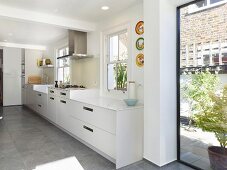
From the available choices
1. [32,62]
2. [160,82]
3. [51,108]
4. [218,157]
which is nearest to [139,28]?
[160,82]

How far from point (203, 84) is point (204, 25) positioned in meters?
0.78

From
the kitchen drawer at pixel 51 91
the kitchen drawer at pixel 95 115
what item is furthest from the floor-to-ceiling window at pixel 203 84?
the kitchen drawer at pixel 51 91

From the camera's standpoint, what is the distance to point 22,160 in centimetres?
245

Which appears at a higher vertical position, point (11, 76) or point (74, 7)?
point (74, 7)

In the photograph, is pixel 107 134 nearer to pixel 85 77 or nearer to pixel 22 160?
pixel 22 160

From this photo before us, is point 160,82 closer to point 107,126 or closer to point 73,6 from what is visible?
point 107,126

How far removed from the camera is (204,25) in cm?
225

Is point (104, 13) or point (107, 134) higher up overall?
point (104, 13)

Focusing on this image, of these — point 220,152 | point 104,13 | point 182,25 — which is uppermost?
point 104,13

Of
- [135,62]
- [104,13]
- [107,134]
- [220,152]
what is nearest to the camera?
[220,152]

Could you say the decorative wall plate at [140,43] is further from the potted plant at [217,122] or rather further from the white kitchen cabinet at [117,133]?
the potted plant at [217,122]

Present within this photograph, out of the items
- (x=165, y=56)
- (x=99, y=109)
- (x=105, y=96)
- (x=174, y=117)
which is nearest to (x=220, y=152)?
(x=174, y=117)

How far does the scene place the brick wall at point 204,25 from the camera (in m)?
2.07

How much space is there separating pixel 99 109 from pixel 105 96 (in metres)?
1.11
